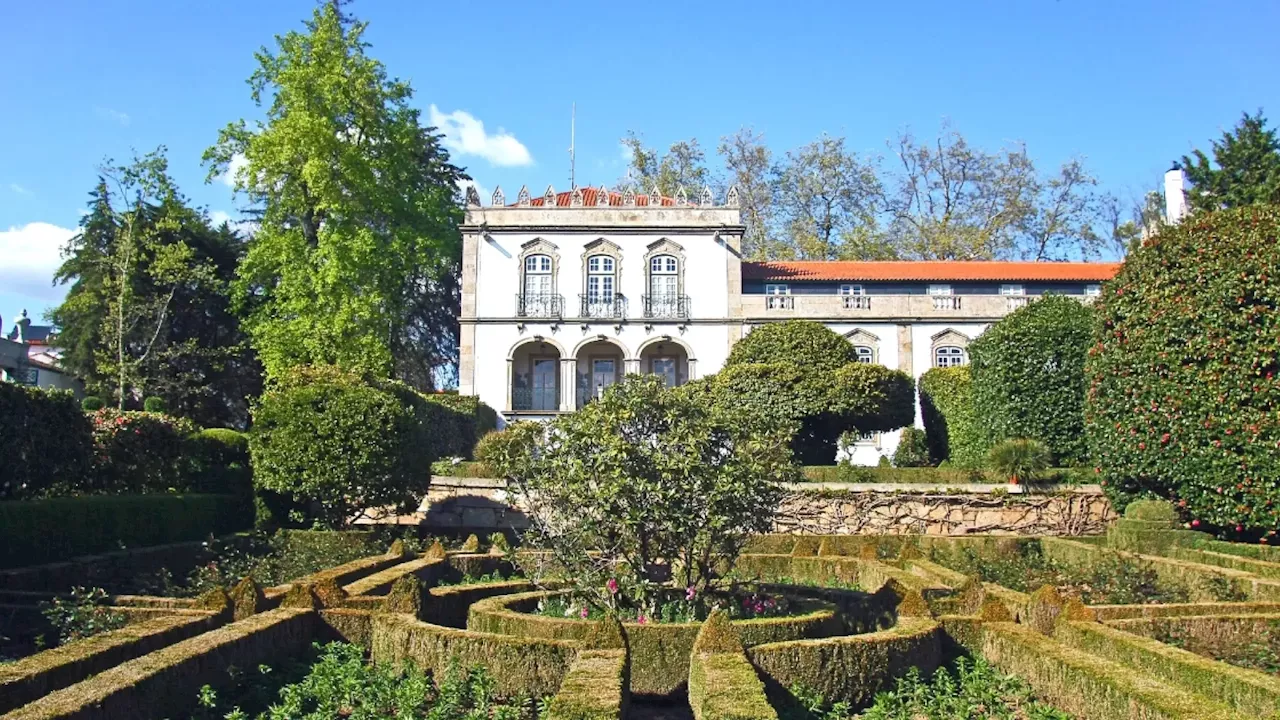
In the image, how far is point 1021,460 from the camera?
20.6 meters

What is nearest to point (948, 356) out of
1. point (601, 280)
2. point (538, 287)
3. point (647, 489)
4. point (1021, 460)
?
point (601, 280)

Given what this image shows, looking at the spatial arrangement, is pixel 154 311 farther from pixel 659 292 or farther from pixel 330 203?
pixel 659 292

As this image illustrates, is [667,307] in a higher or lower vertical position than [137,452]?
higher

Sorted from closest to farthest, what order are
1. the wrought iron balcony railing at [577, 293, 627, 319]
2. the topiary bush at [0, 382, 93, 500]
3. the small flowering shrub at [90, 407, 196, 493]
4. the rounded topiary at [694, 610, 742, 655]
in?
the rounded topiary at [694, 610, 742, 655] → the topiary bush at [0, 382, 93, 500] → the small flowering shrub at [90, 407, 196, 493] → the wrought iron balcony railing at [577, 293, 627, 319]

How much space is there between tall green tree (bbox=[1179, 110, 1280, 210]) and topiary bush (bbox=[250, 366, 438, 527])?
857 inches

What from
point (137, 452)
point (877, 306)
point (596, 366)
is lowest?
point (137, 452)

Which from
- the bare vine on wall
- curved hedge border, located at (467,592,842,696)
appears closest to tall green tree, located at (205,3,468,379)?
the bare vine on wall

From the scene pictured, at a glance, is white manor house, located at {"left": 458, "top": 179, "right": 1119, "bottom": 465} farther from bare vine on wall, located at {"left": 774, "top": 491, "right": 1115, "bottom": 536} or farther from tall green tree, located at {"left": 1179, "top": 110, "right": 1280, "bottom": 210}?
bare vine on wall, located at {"left": 774, "top": 491, "right": 1115, "bottom": 536}

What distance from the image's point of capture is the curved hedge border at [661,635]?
346 inches

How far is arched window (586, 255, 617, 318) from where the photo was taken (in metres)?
36.2

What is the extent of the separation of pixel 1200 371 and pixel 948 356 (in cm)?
2025

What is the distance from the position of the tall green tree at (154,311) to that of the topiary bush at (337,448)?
14612 millimetres

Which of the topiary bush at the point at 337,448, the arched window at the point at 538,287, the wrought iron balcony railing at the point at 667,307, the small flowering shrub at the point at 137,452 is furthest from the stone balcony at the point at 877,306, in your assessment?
the small flowering shrub at the point at 137,452

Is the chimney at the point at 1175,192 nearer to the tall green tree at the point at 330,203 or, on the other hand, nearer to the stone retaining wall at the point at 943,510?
the stone retaining wall at the point at 943,510
